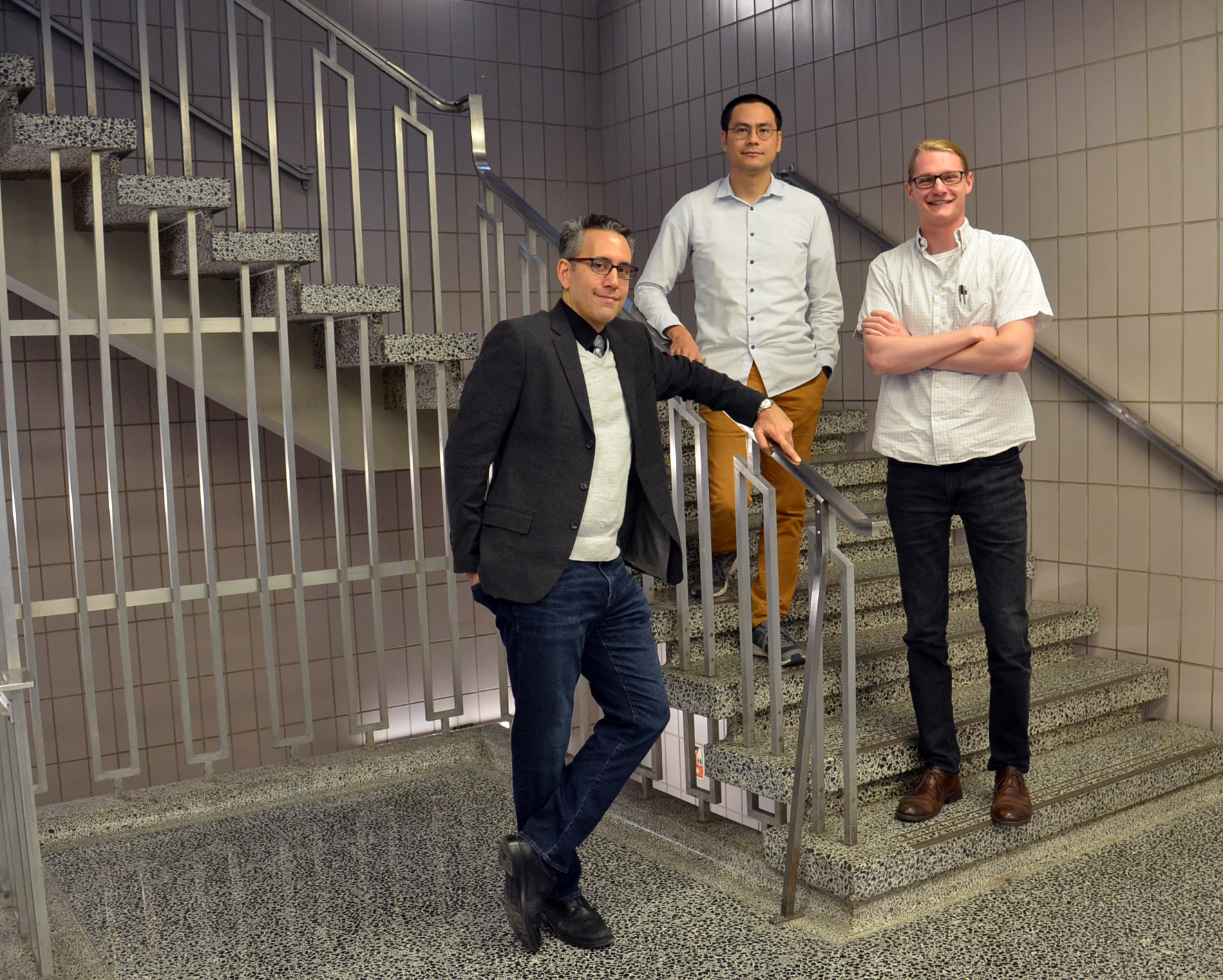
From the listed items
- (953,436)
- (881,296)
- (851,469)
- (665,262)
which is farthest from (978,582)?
(851,469)

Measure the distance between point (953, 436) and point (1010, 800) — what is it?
853 mm

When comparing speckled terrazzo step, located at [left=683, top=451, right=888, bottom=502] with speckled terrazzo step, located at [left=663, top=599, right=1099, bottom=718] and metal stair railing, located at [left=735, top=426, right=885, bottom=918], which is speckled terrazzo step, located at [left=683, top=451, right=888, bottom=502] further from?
metal stair railing, located at [left=735, top=426, right=885, bottom=918]

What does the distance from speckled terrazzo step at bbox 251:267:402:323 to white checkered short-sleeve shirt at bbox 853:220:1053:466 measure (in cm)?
152

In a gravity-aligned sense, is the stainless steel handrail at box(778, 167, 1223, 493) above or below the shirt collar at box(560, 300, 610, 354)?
below

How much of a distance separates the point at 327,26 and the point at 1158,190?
101 inches

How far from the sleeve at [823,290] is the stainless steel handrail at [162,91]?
232 cm

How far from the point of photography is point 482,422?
213 cm

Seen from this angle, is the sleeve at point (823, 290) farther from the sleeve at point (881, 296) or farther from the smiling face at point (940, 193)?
the smiling face at point (940, 193)

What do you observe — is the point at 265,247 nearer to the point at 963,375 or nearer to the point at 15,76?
the point at 15,76

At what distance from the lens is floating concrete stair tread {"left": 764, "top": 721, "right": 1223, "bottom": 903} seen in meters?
2.38

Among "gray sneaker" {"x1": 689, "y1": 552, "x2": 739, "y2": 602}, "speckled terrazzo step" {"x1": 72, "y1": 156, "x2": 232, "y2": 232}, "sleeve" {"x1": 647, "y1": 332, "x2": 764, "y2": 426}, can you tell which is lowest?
"gray sneaker" {"x1": 689, "y1": 552, "x2": 739, "y2": 602}

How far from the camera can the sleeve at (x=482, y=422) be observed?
214cm

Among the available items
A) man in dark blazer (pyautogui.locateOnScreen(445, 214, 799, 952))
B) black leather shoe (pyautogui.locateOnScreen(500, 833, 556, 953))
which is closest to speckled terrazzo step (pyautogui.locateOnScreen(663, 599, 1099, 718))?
man in dark blazer (pyautogui.locateOnScreen(445, 214, 799, 952))

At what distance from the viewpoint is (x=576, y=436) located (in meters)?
2.17
